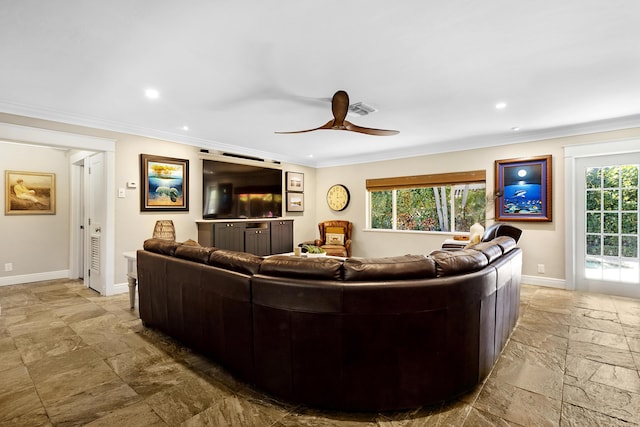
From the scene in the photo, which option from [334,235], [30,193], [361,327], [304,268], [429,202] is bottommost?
[361,327]

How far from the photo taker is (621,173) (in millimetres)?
4043

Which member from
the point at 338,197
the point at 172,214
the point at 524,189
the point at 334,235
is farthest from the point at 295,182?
the point at 524,189

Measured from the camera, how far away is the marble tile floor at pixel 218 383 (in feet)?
5.42

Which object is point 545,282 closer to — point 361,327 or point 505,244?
point 505,244

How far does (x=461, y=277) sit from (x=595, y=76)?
2.45m

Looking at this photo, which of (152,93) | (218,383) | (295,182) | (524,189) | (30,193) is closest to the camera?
(218,383)

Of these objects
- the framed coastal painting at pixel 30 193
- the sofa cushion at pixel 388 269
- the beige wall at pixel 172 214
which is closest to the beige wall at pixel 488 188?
the beige wall at pixel 172 214

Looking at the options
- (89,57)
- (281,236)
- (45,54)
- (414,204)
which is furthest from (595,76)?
(281,236)

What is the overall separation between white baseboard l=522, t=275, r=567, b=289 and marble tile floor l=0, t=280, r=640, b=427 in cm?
125

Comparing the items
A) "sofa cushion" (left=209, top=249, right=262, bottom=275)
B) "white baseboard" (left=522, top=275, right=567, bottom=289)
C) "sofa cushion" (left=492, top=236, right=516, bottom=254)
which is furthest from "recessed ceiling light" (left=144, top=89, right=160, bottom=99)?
"white baseboard" (left=522, top=275, right=567, bottom=289)

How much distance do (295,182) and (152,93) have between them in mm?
3899

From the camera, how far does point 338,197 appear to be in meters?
6.85

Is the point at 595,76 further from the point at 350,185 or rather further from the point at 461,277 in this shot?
the point at 350,185

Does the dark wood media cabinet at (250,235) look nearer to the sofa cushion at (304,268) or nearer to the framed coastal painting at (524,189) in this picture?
the sofa cushion at (304,268)
